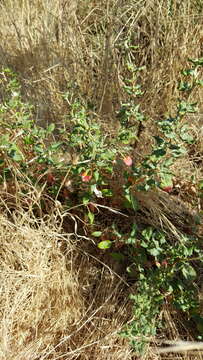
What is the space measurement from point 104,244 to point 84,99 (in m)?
0.82

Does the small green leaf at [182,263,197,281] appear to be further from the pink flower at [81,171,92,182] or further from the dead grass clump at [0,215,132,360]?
the pink flower at [81,171,92,182]

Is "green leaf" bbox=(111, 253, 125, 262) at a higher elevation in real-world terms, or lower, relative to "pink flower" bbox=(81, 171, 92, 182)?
lower

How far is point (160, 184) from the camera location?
5.04 ft

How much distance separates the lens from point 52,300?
1710mm

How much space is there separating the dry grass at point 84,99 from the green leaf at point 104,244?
0.12 m

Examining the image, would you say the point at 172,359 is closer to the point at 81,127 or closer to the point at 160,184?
the point at 160,184

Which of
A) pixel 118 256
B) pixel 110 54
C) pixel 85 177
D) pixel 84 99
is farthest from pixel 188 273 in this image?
pixel 110 54

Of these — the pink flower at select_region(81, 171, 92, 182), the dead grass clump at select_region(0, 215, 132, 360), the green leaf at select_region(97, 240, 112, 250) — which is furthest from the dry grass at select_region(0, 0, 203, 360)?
the pink flower at select_region(81, 171, 92, 182)

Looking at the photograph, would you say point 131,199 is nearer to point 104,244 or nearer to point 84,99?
point 104,244

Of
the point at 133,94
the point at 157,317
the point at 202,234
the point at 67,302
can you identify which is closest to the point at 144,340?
the point at 157,317

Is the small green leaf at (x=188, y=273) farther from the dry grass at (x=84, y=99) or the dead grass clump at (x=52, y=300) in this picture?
the dead grass clump at (x=52, y=300)

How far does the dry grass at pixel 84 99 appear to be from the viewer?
65.7 inches

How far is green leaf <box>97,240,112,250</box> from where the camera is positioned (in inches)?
66.4

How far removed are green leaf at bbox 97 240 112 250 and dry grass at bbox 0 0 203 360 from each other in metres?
0.12
